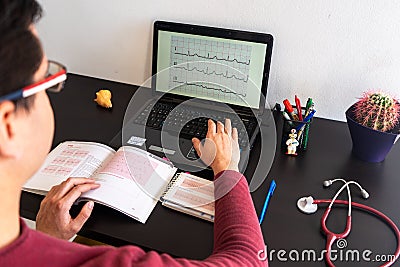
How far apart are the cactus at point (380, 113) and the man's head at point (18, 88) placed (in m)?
0.73

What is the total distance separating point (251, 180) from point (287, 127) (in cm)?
17

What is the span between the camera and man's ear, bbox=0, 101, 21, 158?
530 mm

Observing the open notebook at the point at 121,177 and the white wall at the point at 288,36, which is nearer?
the open notebook at the point at 121,177

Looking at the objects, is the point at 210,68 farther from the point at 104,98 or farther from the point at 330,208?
the point at 330,208

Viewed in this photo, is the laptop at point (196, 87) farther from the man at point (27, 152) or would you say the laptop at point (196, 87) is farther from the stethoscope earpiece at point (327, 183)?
the man at point (27, 152)

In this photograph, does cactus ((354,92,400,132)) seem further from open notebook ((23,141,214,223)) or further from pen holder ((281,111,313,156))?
open notebook ((23,141,214,223))

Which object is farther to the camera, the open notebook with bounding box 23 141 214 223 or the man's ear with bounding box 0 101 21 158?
the open notebook with bounding box 23 141 214 223

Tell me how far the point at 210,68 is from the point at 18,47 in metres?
0.76

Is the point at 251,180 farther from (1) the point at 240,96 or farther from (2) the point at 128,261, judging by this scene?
(2) the point at 128,261

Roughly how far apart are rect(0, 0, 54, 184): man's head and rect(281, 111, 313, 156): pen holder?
0.64m

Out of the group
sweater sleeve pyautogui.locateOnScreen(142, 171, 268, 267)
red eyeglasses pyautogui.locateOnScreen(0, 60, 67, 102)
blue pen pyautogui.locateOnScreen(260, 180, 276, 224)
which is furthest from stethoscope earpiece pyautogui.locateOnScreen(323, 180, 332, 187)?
red eyeglasses pyautogui.locateOnScreen(0, 60, 67, 102)

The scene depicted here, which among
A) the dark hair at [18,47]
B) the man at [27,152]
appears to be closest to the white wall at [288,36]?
the man at [27,152]

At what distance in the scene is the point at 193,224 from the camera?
905 millimetres

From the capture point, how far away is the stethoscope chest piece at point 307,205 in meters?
0.94
